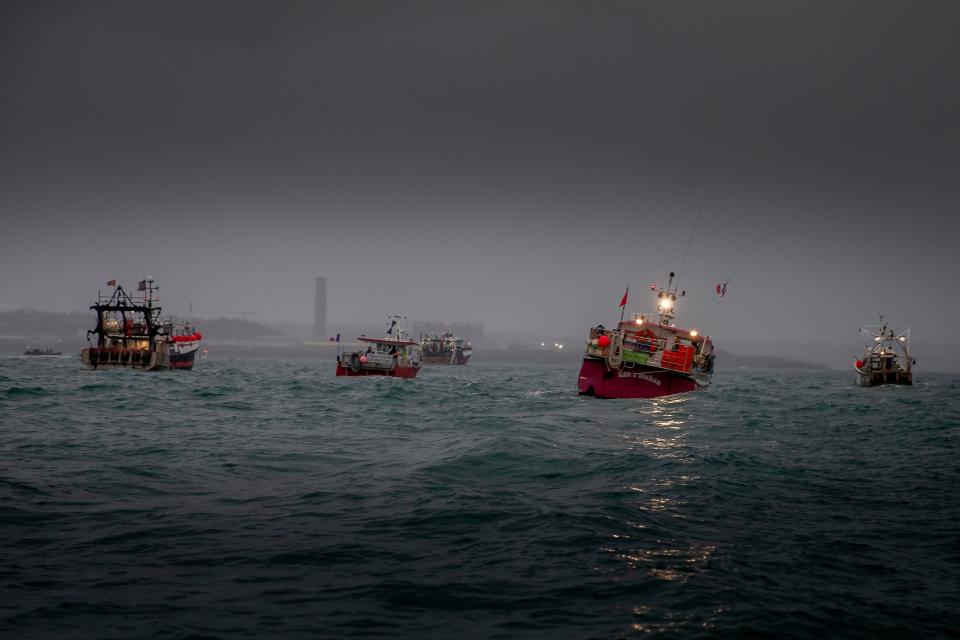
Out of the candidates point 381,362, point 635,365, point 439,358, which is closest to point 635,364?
point 635,365

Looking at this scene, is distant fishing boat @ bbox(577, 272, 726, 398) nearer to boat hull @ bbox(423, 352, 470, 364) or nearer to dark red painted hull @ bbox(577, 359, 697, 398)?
dark red painted hull @ bbox(577, 359, 697, 398)

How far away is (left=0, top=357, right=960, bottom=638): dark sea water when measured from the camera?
30.0ft

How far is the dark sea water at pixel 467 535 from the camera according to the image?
9.16m

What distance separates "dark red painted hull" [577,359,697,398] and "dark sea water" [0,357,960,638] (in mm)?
22017

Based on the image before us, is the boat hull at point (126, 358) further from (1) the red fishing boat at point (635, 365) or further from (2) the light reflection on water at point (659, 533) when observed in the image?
(2) the light reflection on water at point (659, 533)

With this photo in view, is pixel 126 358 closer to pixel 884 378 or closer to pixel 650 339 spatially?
pixel 650 339

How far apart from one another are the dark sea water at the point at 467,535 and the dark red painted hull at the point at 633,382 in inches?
867

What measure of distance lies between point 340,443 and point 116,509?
1111 cm

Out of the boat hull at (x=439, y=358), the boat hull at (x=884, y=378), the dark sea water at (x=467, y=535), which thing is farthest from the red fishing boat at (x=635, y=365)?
the boat hull at (x=439, y=358)

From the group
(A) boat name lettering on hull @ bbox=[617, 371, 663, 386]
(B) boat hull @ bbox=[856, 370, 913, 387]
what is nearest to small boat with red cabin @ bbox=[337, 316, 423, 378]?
(A) boat name lettering on hull @ bbox=[617, 371, 663, 386]

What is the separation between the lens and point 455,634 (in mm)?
8641

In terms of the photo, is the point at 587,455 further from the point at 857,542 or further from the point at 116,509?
the point at 116,509

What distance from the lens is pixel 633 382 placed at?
5003 centimetres

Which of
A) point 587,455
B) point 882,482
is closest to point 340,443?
point 587,455
